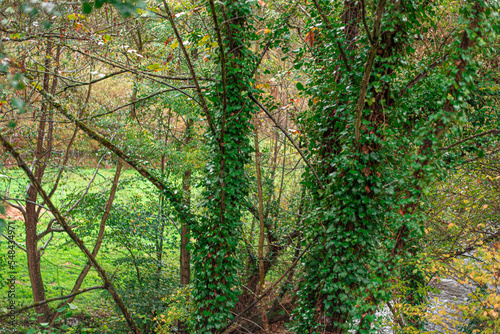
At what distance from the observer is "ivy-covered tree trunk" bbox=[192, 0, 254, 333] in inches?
160

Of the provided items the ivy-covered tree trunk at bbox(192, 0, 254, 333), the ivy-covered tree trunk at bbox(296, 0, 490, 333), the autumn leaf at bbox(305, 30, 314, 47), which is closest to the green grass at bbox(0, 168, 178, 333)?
the ivy-covered tree trunk at bbox(192, 0, 254, 333)

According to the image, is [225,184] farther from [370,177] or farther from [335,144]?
[370,177]

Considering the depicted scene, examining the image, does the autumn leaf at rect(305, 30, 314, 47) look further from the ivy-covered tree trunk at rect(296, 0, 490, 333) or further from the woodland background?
the ivy-covered tree trunk at rect(296, 0, 490, 333)

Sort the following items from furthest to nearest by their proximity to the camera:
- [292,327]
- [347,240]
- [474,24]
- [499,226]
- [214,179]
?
[499,226], [292,327], [214,179], [347,240], [474,24]

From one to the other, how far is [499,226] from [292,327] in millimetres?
4129

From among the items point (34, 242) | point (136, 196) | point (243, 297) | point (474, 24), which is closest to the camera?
point (474, 24)

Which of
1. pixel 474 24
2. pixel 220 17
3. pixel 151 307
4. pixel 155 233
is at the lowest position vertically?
pixel 151 307

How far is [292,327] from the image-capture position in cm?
454

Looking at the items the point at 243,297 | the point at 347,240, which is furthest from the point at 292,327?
the point at 243,297

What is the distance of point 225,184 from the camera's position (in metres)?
4.12

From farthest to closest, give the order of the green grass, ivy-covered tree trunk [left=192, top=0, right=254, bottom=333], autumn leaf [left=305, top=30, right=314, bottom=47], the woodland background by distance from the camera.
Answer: the green grass, autumn leaf [left=305, top=30, right=314, bottom=47], ivy-covered tree trunk [left=192, top=0, right=254, bottom=333], the woodland background

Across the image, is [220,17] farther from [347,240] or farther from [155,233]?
[155,233]

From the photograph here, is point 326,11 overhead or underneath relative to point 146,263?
overhead

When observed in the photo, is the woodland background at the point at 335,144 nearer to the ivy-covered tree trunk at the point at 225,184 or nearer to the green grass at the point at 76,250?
the ivy-covered tree trunk at the point at 225,184
